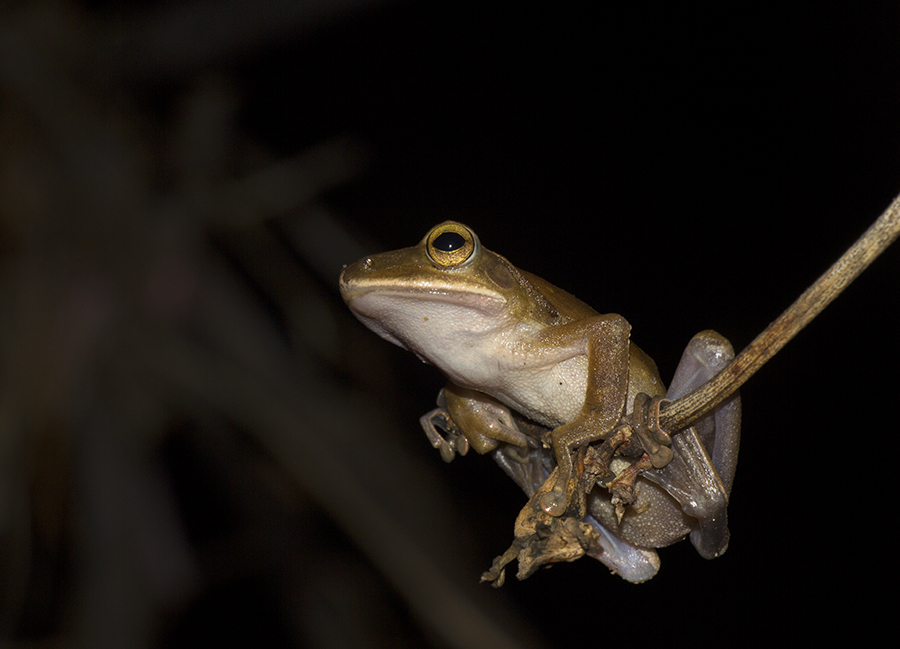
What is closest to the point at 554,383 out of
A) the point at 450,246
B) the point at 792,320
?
the point at 450,246

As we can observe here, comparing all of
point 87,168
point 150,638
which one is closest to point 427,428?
point 150,638

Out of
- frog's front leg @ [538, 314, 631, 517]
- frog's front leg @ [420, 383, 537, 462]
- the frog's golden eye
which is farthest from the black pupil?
frog's front leg @ [420, 383, 537, 462]

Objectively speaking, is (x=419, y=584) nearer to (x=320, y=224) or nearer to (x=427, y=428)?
(x=427, y=428)

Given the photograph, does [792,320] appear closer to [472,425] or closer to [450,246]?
[450,246]

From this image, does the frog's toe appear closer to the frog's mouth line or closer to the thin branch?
the thin branch

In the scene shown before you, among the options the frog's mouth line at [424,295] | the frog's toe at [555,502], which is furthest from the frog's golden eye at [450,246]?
the frog's toe at [555,502]

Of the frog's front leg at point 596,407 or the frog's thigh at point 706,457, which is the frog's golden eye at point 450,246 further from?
the frog's thigh at point 706,457
